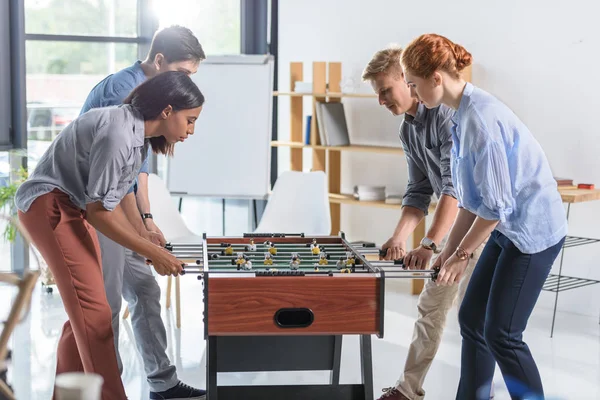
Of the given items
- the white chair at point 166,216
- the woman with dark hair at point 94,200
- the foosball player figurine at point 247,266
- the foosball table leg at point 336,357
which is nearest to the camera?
the woman with dark hair at point 94,200

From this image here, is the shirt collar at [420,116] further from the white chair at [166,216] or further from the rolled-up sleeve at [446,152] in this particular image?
the white chair at [166,216]

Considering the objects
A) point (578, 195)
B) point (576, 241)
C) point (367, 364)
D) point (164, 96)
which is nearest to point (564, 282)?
point (576, 241)

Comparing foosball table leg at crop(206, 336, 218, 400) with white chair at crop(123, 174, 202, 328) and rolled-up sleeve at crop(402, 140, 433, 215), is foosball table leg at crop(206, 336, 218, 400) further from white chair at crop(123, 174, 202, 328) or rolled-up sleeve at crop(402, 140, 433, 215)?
white chair at crop(123, 174, 202, 328)

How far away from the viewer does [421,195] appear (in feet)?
11.7

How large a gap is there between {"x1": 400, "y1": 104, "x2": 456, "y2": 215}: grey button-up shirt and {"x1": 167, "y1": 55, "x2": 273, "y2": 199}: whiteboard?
2.54m

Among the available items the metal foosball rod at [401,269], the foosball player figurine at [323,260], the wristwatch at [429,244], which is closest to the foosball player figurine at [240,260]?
the foosball player figurine at [323,260]

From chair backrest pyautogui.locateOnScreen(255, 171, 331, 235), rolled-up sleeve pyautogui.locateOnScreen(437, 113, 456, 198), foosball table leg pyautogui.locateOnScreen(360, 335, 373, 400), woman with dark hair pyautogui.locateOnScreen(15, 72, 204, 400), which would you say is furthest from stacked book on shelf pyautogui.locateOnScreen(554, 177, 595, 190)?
woman with dark hair pyautogui.locateOnScreen(15, 72, 204, 400)

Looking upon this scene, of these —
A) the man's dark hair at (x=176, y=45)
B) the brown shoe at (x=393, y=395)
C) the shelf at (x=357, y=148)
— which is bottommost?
the brown shoe at (x=393, y=395)

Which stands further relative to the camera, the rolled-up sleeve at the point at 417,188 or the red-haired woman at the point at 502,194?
the rolled-up sleeve at the point at 417,188

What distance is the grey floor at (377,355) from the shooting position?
3.86 m

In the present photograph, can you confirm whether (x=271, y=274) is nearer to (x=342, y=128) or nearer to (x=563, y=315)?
(x=563, y=315)

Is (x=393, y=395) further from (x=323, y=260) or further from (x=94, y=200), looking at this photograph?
(x=94, y=200)

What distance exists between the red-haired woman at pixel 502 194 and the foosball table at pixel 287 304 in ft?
0.88

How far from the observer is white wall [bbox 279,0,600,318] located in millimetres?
5078
